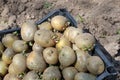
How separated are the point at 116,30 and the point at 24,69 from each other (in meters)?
1.32

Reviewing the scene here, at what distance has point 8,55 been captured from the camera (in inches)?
118

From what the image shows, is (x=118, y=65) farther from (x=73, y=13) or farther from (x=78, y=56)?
(x=73, y=13)

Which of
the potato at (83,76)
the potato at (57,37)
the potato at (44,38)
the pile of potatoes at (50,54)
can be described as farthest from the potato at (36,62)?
the potato at (83,76)

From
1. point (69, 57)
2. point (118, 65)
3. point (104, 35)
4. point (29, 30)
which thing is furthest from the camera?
point (104, 35)

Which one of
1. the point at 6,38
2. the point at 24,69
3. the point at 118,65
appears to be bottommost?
the point at 118,65

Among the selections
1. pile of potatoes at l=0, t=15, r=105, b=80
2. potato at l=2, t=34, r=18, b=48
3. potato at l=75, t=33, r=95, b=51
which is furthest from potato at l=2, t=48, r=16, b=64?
potato at l=75, t=33, r=95, b=51

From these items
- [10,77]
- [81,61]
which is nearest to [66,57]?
[81,61]

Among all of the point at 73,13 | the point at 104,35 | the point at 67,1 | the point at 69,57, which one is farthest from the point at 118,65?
the point at 67,1

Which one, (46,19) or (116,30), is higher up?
(46,19)

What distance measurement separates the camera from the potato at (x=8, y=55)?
9.83 feet

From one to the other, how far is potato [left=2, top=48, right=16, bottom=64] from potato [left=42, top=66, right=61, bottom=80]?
0.43 meters

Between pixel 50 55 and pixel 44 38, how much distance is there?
18 cm

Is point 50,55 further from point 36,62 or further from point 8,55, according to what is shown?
point 8,55

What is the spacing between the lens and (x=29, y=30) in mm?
3000
